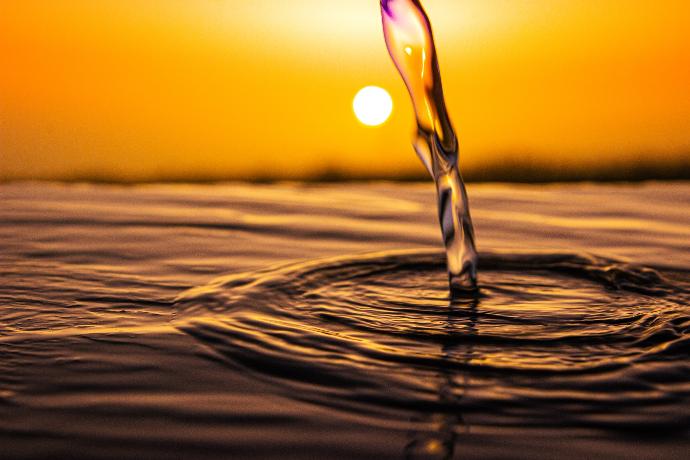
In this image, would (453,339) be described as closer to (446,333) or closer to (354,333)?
(446,333)

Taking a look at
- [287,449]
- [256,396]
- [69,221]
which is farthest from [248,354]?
[69,221]

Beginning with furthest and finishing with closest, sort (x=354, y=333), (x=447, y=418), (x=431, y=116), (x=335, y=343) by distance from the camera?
1. (x=431, y=116)
2. (x=354, y=333)
3. (x=335, y=343)
4. (x=447, y=418)

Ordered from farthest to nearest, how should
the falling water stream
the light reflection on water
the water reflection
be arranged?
the light reflection on water → the falling water stream → the water reflection

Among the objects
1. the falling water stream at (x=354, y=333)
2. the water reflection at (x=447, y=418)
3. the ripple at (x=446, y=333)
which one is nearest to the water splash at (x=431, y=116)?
the falling water stream at (x=354, y=333)

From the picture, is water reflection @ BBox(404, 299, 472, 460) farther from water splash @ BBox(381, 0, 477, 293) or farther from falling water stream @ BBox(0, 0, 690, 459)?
water splash @ BBox(381, 0, 477, 293)

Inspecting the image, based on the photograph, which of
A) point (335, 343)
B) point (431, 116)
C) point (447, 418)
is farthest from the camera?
point (431, 116)

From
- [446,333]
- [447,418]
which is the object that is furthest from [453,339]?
[447,418]

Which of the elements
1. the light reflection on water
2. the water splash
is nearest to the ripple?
the light reflection on water

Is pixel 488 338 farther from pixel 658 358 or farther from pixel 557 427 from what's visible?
pixel 557 427
